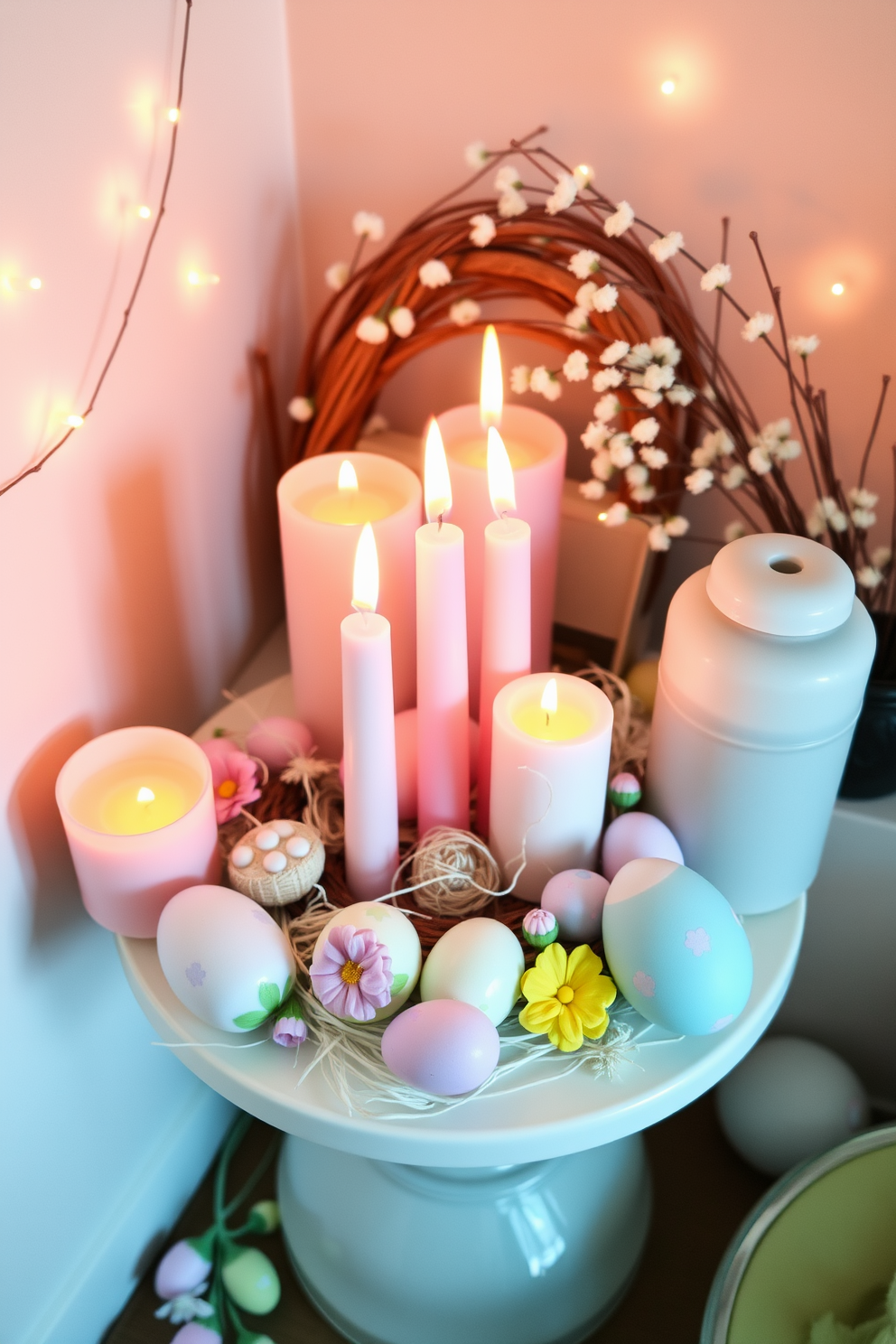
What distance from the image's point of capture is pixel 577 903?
2.40 feet

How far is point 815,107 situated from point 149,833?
0.70 metres

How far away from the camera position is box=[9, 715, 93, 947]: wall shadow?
0.79 metres

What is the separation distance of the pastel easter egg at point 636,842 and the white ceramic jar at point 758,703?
1.1 inches

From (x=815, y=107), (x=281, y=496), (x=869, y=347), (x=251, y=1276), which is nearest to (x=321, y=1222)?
(x=251, y=1276)

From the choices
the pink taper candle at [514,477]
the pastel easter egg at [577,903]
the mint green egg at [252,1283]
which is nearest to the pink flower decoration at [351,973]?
the pastel easter egg at [577,903]

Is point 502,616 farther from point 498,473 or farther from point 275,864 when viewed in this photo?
point 275,864

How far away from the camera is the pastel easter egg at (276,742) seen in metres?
0.87

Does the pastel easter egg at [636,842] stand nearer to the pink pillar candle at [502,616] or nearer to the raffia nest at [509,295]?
the pink pillar candle at [502,616]

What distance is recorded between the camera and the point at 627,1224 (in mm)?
1051

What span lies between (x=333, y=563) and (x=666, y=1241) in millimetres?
784

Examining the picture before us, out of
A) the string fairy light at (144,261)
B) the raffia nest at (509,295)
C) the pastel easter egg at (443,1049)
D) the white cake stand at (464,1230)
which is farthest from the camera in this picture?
the white cake stand at (464,1230)

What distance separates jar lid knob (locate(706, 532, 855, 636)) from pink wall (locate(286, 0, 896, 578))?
10.3 inches

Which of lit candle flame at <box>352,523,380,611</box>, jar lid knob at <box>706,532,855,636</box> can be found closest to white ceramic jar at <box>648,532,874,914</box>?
jar lid knob at <box>706,532,855,636</box>

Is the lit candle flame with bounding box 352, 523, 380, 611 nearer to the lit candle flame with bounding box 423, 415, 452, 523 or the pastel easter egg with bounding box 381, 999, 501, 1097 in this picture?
the lit candle flame with bounding box 423, 415, 452, 523
